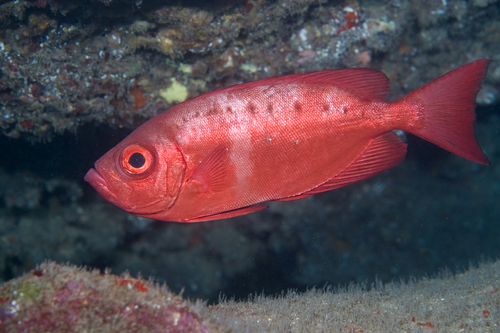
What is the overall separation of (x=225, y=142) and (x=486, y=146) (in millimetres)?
8813

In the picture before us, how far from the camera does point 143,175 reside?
88.5 inches

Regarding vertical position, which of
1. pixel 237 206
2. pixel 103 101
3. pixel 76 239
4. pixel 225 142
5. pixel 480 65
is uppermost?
pixel 103 101

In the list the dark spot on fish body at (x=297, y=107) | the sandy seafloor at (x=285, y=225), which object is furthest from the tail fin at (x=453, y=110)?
the sandy seafloor at (x=285, y=225)

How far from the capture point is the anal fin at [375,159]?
2525 mm

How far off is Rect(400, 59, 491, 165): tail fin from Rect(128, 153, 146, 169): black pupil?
2.29 m

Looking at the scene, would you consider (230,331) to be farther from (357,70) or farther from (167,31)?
(167,31)

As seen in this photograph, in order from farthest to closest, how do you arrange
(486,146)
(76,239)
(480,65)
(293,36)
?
(486,146) < (76,239) < (293,36) < (480,65)

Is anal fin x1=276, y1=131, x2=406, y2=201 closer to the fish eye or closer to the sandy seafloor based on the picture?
the fish eye

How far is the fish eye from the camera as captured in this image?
7.32 ft

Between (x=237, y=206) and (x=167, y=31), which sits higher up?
(x=167, y=31)

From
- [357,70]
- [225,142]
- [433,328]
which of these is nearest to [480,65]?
[357,70]

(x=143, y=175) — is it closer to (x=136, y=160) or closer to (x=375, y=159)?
(x=136, y=160)

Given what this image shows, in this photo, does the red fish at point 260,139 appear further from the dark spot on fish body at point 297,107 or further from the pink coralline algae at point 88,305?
the pink coralline algae at point 88,305

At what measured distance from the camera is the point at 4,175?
584cm
